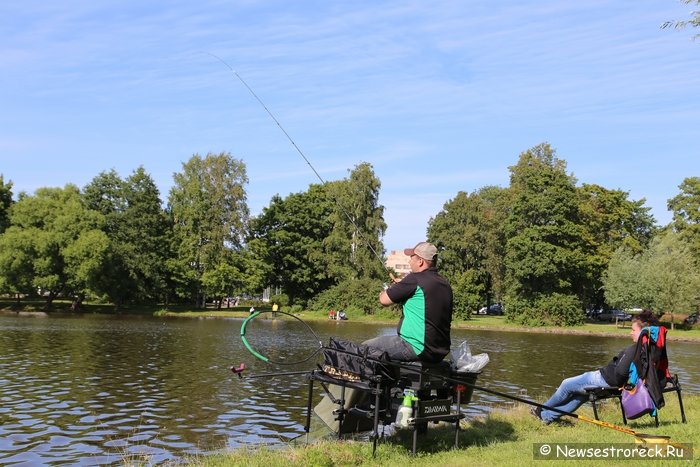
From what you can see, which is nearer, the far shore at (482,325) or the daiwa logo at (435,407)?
the daiwa logo at (435,407)

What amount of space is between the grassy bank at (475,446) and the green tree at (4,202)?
7060cm

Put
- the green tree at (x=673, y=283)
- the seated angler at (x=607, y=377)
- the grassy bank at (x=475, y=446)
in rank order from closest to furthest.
Result: the grassy bank at (x=475, y=446) < the seated angler at (x=607, y=377) < the green tree at (x=673, y=283)

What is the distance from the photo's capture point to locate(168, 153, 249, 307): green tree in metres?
71.7

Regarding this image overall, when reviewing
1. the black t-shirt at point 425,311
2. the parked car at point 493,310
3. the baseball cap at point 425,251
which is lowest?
the parked car at point 493,310

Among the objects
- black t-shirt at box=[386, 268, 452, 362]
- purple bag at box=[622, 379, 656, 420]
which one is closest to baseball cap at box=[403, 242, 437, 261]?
black t-shirt at box=[386, 268, 452, 362]

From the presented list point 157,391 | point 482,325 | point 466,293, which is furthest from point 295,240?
point 157,391

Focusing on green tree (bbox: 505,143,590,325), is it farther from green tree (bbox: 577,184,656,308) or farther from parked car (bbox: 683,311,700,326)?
parked car (bbox: 683,311,700,326)

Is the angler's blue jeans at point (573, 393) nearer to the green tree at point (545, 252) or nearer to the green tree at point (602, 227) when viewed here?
the green tree at point (545, 252)

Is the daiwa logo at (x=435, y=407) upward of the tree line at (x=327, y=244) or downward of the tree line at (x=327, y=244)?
downward

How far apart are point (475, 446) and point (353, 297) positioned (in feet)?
201

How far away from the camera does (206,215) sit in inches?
2817

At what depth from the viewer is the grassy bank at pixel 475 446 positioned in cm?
712

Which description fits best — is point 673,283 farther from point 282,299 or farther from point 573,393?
point 573,393

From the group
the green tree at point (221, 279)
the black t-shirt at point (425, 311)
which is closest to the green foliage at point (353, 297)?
the green tree at point (221, 279)
